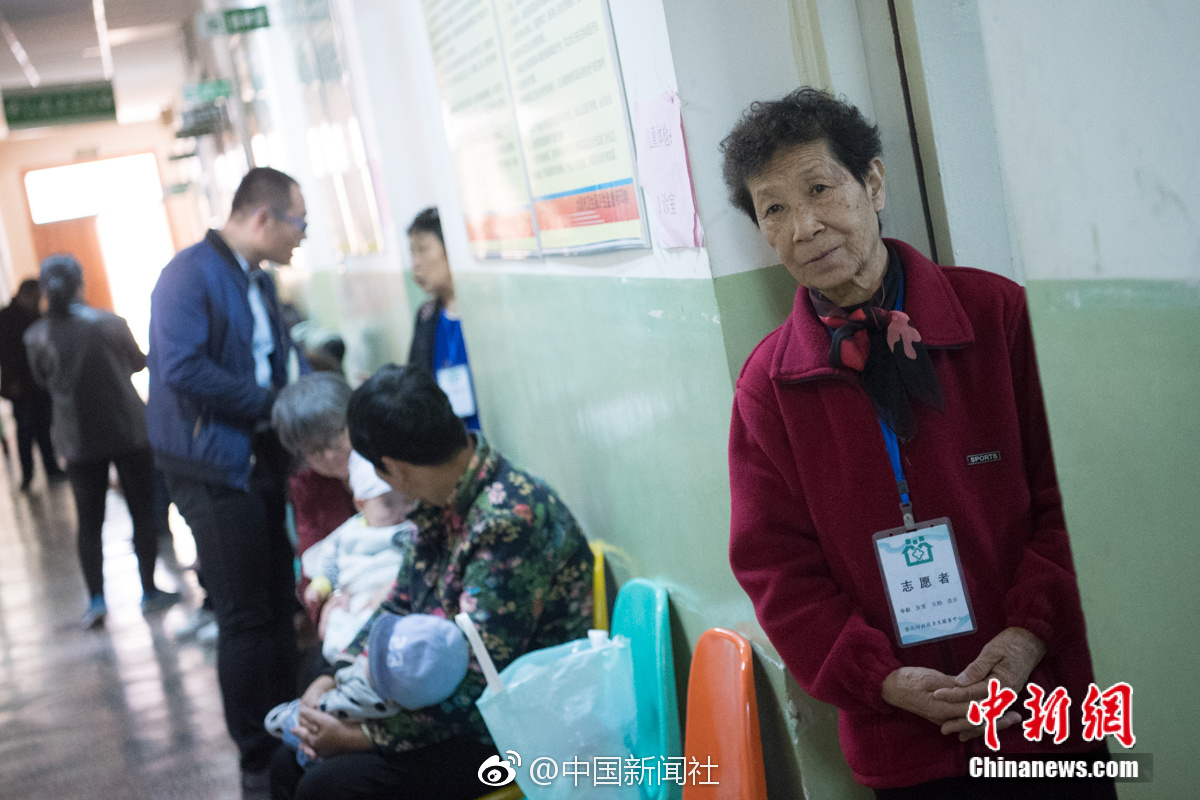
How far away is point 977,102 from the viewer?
162cm

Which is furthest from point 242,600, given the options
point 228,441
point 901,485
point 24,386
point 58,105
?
point 58,105

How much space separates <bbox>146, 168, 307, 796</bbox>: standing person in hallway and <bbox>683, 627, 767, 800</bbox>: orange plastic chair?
5.84 ft

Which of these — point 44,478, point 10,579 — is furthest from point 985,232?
point 44,478

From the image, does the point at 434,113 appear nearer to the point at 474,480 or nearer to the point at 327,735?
the point at 474,480

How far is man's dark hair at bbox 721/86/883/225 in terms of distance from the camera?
1.38 meters

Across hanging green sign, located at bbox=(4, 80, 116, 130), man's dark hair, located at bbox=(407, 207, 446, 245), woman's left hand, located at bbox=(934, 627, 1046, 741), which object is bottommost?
woman's left hand, located at bbox=(934, 627, 1046, 741)

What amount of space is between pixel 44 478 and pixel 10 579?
4.17m

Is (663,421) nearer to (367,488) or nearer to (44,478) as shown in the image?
(367,488)

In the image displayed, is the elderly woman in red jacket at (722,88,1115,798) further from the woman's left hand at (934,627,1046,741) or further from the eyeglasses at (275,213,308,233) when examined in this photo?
the eyeglasses at (275,213,308,233)

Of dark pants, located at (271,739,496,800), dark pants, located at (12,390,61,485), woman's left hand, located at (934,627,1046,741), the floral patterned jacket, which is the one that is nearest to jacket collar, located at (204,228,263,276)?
the floral patterned jacket

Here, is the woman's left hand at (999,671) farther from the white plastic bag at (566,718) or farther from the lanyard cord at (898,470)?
the white plastic bag at (566,718)

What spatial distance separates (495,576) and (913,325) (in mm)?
1052

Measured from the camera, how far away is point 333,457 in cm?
306

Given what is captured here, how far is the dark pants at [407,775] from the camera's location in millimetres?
2074
